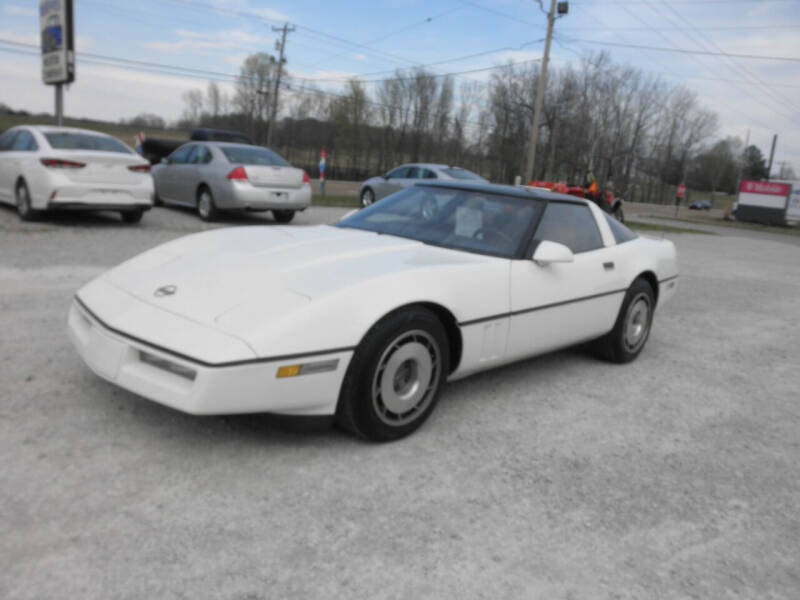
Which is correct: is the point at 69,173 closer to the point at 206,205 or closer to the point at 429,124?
the point at 206,205

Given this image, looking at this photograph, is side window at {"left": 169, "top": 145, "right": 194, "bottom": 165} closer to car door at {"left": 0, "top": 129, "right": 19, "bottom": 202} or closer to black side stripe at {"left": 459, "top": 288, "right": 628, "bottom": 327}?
car door at {"left": 0, "top": 129, "right": 19, "bottom": 202}

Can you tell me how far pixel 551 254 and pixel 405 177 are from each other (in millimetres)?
13654

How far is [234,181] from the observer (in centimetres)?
1106

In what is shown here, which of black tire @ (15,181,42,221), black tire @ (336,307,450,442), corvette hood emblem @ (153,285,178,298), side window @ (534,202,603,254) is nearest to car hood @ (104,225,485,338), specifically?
corvette hood emblem @ (153,285,178,298)

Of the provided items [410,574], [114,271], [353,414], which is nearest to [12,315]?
[114,271]

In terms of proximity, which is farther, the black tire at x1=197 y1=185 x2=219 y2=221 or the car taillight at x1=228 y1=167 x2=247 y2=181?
the black tire at x1=197 y1=185 x2=219 y2=221

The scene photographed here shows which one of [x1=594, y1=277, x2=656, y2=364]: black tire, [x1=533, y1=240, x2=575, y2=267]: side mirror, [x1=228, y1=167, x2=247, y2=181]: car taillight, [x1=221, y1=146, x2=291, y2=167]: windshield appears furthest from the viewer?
[x1=221, y1=146, x2=291, y2=167]: windshield

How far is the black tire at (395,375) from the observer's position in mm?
2947

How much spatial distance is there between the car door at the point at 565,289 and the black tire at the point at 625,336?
0.12 m

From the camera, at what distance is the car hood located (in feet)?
9.36

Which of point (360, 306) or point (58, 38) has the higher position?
point (58, 38)

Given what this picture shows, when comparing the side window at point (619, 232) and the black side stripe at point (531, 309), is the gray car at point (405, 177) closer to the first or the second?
the side window at point (619, 232)

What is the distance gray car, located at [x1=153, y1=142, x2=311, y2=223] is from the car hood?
7.41 meters

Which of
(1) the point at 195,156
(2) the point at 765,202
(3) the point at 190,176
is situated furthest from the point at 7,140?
(2) the point at 765,202
